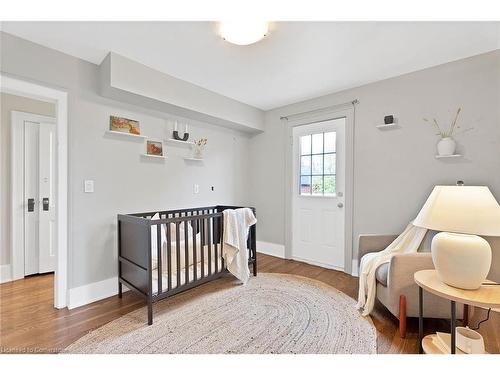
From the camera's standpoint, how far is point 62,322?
192cm

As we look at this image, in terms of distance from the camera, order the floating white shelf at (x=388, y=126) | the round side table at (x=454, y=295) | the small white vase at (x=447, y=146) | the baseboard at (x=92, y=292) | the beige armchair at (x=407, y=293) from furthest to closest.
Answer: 1. the floating white shelf at (x=388, y=126)
2. the small white vase at (x=447, y=146)
3. the baseboard at (x=92, y=292)
4. the beige armchair at (x=407, y=293)
5. the round side table at (x=454, y=295)

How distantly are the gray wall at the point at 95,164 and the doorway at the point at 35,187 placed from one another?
0.90 metres

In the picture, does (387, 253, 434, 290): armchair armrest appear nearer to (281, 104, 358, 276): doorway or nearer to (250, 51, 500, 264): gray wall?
(250, 51, 500, 264): gray wall

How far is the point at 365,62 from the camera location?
7.70ft

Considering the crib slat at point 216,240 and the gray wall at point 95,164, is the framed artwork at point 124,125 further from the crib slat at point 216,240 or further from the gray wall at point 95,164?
the crib slat at point 216,240

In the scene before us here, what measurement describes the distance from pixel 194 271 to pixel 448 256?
195 centimetres

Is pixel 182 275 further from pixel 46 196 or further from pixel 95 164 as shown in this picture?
pixel 46 196

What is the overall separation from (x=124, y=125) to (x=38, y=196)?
5.14 feet

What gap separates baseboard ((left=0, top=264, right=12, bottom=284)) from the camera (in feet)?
8.93

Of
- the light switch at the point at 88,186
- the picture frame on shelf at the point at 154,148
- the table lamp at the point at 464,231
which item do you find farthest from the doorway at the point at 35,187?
the table lamp at the point at 464,231

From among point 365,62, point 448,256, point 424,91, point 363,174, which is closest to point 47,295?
point 448,256

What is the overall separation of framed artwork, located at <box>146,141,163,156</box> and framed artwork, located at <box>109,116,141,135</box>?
18 cm

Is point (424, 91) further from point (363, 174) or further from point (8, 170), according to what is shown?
point (8, 170)

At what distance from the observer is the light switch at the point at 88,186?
89.6 inches
